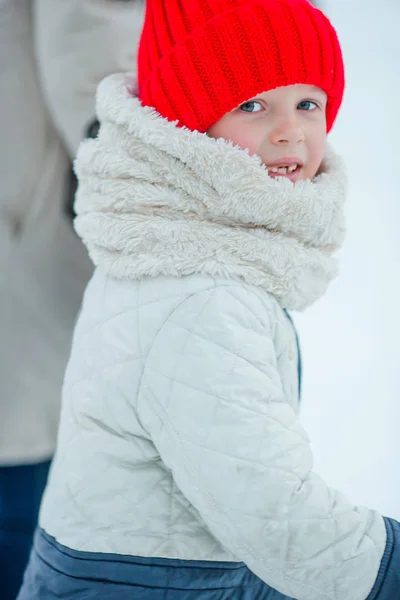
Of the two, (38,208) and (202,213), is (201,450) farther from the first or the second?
(38,208)

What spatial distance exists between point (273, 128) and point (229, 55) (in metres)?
0.09

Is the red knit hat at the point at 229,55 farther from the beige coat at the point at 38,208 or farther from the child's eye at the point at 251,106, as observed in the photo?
the beige coat at the point at 38,208

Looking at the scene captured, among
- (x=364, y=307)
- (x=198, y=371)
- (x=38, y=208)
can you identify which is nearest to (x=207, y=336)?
(x=198, y=371)

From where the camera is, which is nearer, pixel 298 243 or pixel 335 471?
pixel 298 243

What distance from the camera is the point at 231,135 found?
0.79m

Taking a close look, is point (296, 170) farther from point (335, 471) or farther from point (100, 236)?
point (335, 471)

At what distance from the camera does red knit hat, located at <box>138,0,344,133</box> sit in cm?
77

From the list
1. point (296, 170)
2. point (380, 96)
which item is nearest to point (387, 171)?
point (380, 96)

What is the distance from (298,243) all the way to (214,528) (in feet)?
1.00

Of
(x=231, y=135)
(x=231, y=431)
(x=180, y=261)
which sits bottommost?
(x=231, y=431)

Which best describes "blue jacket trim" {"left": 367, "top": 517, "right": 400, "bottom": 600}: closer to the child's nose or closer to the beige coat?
the child's nose

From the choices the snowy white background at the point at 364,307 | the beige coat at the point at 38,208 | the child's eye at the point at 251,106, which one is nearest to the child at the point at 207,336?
the child's eye at the point at 251,106

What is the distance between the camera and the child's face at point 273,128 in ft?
2.56

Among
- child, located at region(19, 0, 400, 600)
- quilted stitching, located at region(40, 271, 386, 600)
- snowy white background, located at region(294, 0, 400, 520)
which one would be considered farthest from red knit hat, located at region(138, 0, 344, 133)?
snowy white background, located at region(294, 0, 400, 520)
